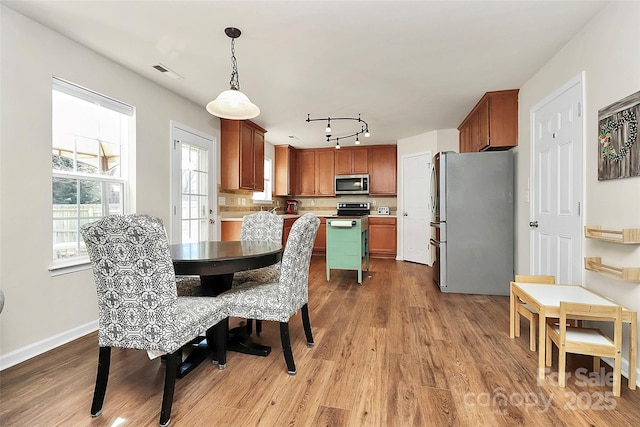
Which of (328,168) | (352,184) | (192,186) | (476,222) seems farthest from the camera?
(328,168)

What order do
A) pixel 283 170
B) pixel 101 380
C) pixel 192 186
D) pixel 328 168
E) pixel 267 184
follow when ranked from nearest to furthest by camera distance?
1. pixel 101 380
2. pixel 192 186
3. pixel 267 184
4. pixel 283 170
5. pixel 328 168

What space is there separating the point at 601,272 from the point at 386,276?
106 inches

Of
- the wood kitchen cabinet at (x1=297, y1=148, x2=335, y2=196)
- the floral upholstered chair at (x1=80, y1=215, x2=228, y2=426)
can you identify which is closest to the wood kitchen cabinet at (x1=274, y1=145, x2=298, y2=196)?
the wood kitchen cabinet at (x1=297, y1=148, x2=335, y2=196)

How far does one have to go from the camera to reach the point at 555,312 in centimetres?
169

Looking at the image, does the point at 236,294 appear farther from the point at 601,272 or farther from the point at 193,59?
the point at 601,272

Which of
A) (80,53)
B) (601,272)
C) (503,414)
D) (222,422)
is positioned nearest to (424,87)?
(601,272)

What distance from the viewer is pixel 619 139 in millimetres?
1802

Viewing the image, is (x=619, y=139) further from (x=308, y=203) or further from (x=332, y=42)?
(x=308, y=203)

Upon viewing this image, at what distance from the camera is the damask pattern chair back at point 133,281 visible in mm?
1260

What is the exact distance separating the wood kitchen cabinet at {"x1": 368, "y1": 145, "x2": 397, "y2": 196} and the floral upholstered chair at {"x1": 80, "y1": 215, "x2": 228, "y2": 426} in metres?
5.21

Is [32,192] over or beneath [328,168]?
beneath

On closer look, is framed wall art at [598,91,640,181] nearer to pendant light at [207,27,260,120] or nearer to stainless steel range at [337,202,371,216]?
pendant light at [207,27,260,120]

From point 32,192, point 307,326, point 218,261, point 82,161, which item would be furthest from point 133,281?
point 82,161

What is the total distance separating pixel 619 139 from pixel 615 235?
591 millimetres
